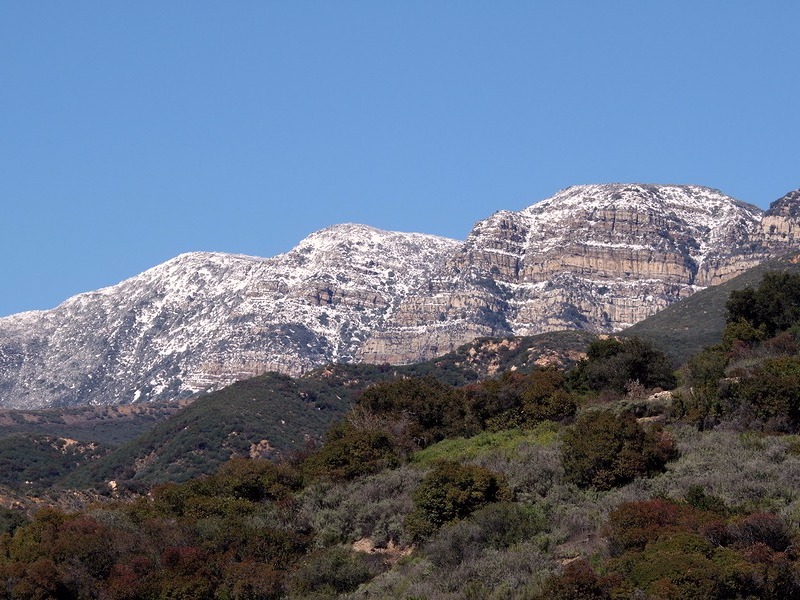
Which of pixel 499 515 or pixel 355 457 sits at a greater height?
pixel 355 457

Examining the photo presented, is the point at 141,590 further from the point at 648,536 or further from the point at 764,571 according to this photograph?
the point at 764,571

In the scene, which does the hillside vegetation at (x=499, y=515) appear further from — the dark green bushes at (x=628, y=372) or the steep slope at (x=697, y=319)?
the steep slope at (x=697, y=319)

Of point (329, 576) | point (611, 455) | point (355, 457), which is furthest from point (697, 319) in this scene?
point (329, 576)

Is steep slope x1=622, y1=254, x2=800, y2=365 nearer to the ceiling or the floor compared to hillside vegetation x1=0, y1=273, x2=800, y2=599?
nearer to the ceiling

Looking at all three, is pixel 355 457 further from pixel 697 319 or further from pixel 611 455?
pixel 697 319

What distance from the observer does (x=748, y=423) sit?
206ft

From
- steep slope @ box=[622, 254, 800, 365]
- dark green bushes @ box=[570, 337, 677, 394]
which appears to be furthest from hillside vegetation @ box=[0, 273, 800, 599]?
steep slope @ box=[622, 254, 800, 365]

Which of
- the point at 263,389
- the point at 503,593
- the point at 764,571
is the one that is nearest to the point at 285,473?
the point at 503,593

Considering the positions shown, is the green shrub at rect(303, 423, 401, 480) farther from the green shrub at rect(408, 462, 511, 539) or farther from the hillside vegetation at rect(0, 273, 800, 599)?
the green shrub at rect(408, 462, 511, 539)

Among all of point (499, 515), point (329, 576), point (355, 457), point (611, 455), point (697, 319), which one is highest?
Result: point (697, 319)

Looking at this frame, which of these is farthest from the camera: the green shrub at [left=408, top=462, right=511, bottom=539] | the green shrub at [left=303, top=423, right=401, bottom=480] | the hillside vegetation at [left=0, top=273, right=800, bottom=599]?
the green shrub at [left=303, top=423, right=401, bottom=480]

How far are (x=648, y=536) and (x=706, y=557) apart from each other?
2.91 m

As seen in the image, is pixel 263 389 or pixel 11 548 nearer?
pixel 11 548

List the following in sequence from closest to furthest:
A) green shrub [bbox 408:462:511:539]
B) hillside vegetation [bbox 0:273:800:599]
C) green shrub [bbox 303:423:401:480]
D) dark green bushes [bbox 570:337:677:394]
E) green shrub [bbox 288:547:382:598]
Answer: hillside vegetation [bbox 0:273:800:599] → green shrub [bbox 288:547:382:598] → green shrub [bbox 408:462:511:539] → green shrub [bbox 303:423:401:480] → dark green bushes [bbox 570:337:677:394]
